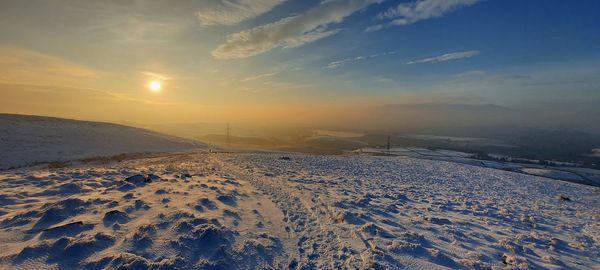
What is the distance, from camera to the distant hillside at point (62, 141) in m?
21.8

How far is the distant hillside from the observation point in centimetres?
2178

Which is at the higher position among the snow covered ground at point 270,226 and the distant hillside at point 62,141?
the distant hillside at point 62,141

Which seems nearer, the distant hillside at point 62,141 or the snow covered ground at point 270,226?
the snow covered ground at point 270,226

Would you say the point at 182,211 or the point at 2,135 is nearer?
the point at 182,211

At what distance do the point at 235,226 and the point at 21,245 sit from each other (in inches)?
197

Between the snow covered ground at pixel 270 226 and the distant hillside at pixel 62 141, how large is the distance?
12180mm

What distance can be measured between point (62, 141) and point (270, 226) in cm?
2958

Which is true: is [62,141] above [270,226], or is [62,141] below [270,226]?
above

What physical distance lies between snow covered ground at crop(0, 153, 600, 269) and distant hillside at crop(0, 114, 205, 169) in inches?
480

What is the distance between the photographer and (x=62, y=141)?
27.7 metres

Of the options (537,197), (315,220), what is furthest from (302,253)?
(537,197)

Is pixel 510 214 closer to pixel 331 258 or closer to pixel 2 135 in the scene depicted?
pixel 331 258

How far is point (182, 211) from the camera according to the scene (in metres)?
8.98

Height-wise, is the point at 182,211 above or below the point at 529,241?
above
